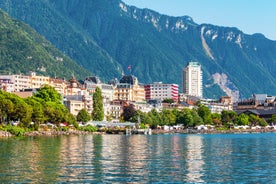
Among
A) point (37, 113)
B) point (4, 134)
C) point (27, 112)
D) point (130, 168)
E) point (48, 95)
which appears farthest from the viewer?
point (48, 95)

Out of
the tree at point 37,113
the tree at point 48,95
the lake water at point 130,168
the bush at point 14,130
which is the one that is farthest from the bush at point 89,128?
the lake water at point 130,168

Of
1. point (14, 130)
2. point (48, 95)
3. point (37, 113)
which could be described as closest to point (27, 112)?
point (14, 130)

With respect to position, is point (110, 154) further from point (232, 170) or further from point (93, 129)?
point (93, 129)

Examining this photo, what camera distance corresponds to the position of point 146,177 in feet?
163

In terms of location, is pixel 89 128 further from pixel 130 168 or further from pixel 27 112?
pixel 130 168

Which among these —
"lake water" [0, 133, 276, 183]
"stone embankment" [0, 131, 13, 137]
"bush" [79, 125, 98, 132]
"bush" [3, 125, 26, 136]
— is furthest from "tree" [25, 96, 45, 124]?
"lake water" [0, 133, 276, 183]

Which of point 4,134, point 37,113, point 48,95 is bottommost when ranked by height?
point 4,134

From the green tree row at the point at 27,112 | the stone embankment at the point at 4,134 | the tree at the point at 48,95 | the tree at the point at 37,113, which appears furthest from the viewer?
the tree at the point at 48,95

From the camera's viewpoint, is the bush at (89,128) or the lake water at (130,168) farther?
the bush at (89,128)

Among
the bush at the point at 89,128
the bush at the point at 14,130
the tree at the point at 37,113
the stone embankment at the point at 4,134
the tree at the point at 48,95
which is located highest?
the tree at the point at 48,95

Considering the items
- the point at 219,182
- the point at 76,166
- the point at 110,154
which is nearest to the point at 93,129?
the point at 110,154

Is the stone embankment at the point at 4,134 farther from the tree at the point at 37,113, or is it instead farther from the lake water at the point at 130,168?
the lake water at the point at 130,168

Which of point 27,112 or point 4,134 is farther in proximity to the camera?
point 27,112

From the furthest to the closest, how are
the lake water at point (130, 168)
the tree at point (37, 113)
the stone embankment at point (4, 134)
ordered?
the tree at point (37, 113) < the stone embankment at point (4, 134) < the lake water at point (130, 168)
